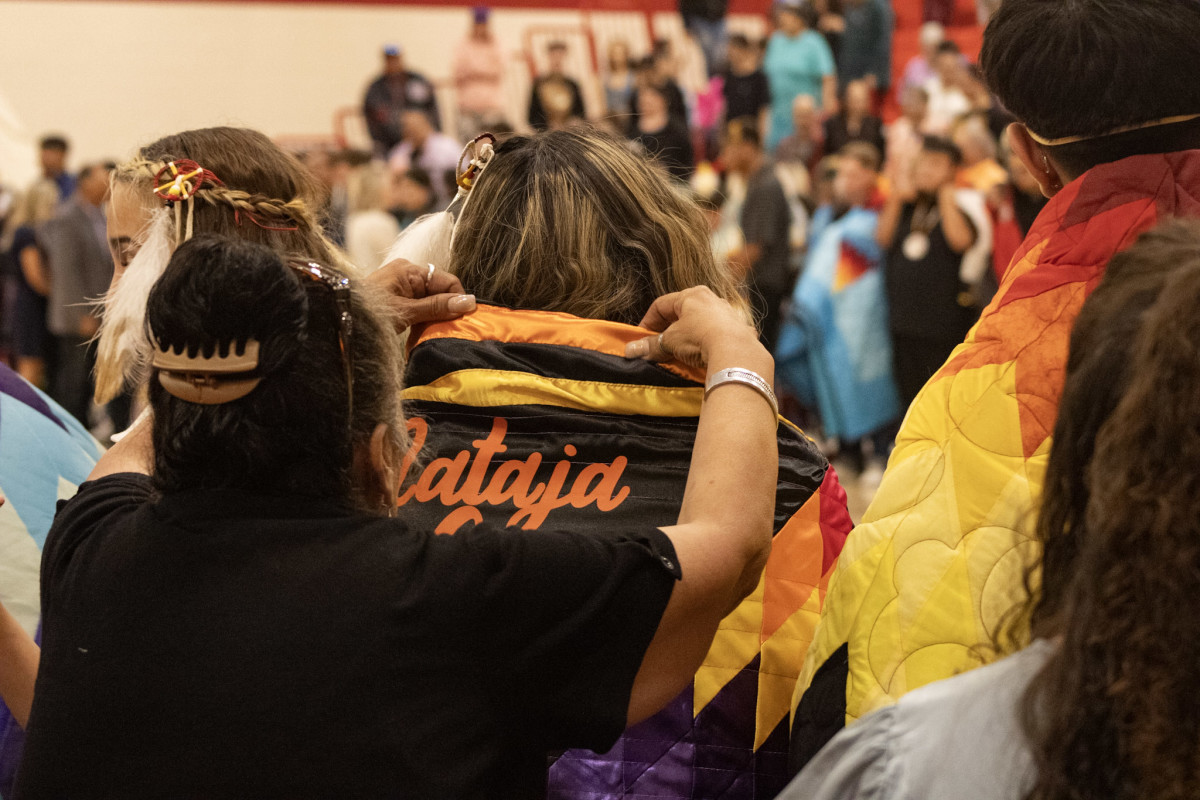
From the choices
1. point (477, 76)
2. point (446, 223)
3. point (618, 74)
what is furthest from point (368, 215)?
point (446, 223)

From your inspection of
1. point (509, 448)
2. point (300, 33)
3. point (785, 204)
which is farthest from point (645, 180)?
point (300, 33)

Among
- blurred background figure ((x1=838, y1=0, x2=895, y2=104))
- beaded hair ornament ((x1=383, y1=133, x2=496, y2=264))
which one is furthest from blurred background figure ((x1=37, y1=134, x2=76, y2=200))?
beaded hair ornament ((x1=383, y1=133, x2=496, y2=264))

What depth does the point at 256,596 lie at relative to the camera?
1.01 metres

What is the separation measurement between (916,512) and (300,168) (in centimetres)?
111

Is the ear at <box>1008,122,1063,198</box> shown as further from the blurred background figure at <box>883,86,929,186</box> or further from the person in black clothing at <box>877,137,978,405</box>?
the blurred background figure at <box>883,86,929,186</box>

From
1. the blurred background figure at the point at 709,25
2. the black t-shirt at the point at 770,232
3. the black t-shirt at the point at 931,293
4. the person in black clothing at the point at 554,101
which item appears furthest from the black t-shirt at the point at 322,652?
the blurred background figure at the point at 709,25

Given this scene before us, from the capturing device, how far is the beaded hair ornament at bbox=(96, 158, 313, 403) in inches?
67.3

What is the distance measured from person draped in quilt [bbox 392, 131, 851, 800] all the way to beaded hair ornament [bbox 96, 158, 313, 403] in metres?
0.34

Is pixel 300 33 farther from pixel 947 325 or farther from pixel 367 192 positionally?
pixel 947 325

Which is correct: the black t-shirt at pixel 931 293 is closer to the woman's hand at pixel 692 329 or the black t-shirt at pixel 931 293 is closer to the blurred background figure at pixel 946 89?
the blurred background figure at pixel 946 89

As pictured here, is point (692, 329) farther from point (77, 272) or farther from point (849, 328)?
point (77, 272)

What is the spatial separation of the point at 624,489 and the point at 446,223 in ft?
1.92

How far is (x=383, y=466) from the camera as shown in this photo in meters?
1.15

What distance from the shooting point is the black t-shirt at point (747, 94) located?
375 inches
